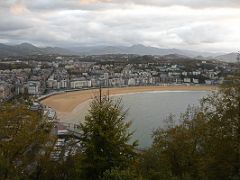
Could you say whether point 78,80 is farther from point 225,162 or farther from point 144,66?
point 225,162

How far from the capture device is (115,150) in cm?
952

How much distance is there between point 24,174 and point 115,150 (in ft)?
10.9

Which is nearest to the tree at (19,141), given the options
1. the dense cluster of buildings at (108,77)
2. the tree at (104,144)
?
the tree at (104,144)

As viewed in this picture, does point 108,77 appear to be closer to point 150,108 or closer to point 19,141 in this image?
point 150,108

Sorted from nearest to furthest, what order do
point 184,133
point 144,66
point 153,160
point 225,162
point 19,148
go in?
point 225,162 → point 19,148 → point 153,160 → point 184,133 → point 144,66

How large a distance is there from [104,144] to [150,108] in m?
40.1

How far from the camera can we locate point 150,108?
162ft

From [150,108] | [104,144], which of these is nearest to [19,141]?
[104,144]

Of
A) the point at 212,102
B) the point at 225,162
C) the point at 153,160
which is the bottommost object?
the point at 153,160

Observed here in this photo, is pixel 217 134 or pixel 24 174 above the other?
pixel 217 134

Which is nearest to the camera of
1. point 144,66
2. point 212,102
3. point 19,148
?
point 212,102

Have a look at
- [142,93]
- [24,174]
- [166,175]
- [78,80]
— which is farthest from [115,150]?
[78,80]

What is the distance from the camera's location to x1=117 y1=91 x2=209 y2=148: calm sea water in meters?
32.2

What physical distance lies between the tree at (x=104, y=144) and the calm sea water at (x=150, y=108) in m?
15.4
